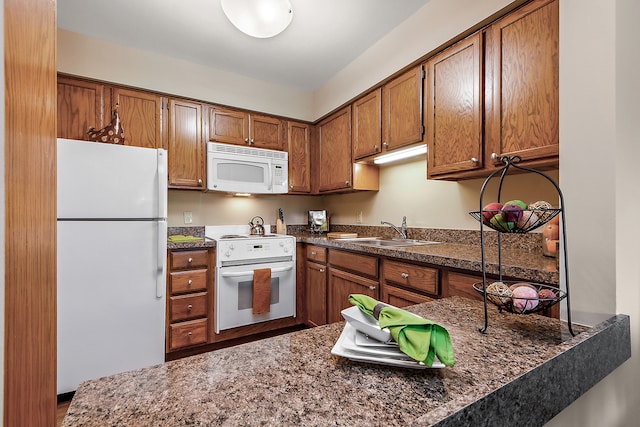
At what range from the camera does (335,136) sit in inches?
122

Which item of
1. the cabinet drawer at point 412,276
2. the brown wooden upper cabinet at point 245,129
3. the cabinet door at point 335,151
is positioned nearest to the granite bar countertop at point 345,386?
the cabinet drawer at point 412,276

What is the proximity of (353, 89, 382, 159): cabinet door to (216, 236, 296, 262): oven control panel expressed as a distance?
3.49 ft

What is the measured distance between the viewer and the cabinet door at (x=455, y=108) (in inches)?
69.2

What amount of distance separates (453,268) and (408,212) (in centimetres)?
118

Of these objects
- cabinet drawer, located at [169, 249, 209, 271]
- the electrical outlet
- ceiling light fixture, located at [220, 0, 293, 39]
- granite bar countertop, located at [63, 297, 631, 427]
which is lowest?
cabinet drawer, located at [169, 249, 209, 271]

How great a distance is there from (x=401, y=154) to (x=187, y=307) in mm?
2145

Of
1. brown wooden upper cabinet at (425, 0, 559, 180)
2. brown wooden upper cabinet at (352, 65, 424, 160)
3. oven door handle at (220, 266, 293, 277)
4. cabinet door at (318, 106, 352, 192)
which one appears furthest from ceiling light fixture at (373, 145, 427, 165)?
oven door handle at (220, 266, 293, 277)

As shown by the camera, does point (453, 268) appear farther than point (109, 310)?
No

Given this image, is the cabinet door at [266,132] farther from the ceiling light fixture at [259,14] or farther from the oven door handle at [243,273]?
the ceiling light fixture at [259,14]

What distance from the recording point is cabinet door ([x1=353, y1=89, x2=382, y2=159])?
2518 millimetres

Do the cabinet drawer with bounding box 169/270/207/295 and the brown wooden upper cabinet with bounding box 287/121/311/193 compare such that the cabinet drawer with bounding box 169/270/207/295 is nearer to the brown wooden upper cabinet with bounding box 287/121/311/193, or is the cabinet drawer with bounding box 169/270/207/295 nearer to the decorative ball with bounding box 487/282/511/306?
the brown wooden upper cabinet with bounding box 287/121/311/193

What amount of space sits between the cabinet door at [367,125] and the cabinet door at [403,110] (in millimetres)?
68

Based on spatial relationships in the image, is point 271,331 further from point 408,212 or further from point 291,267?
point 408,212

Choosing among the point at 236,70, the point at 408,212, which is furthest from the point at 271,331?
the point at 236,70
